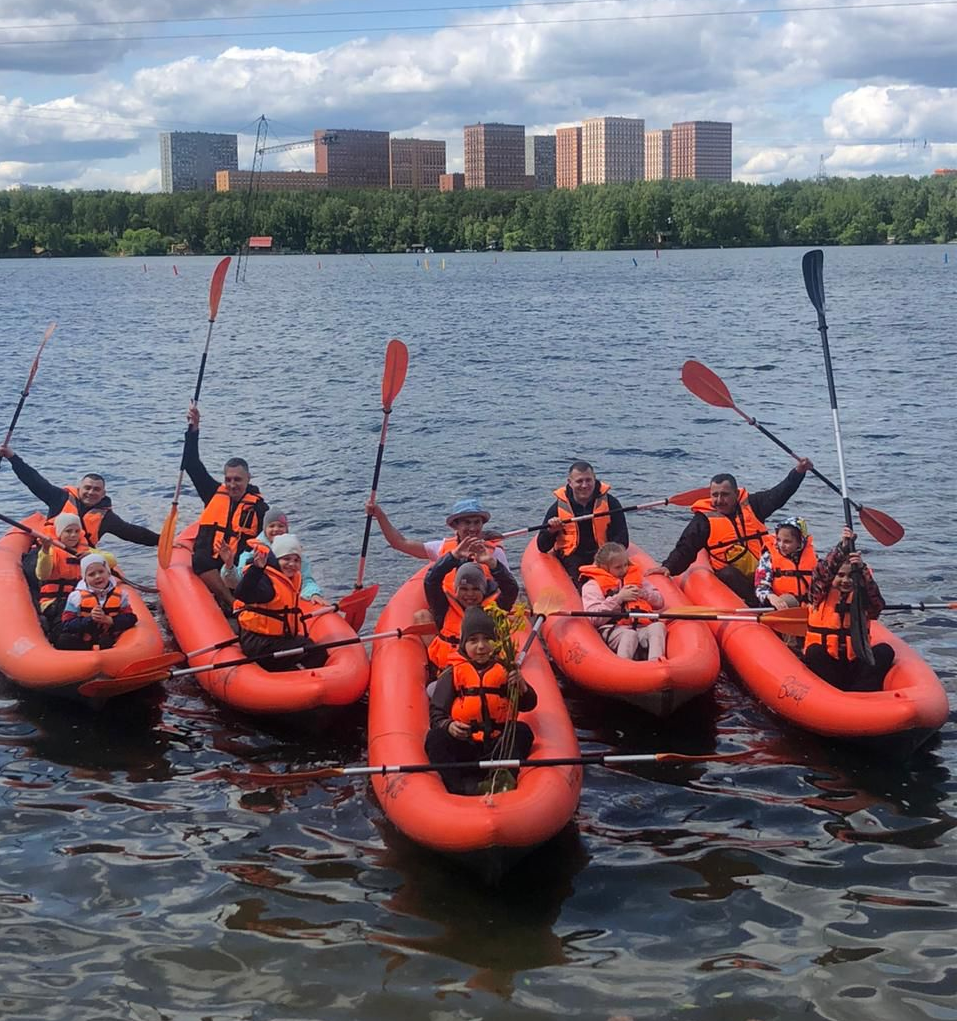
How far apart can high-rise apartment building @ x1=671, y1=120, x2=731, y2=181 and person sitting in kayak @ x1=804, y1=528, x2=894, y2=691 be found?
626 feet

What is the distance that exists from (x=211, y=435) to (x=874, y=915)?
14487 millimetres

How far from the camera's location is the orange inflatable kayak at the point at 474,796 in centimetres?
518

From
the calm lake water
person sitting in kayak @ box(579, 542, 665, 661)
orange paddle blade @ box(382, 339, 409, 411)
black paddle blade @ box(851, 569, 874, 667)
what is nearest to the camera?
the calm lake water

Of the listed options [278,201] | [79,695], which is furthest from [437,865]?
[278,201]

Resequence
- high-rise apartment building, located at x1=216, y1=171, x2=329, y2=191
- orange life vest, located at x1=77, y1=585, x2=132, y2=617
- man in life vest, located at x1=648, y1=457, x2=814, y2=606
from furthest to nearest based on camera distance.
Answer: high-rise apartment building, located at x1=216, y1=171, x2=329, y2=191 → man in life vest, located at x1=648, y1=457, x2=814, y2=606 → orange life vest, located at x1=77, y1=585, x2=132, y2=617

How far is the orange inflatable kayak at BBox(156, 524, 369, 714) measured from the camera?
6727 millimetres

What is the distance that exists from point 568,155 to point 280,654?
193 meters

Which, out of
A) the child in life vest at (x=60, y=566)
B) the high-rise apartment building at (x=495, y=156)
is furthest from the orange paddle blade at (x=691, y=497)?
the high-rise apartment building at (x=495, y=156)

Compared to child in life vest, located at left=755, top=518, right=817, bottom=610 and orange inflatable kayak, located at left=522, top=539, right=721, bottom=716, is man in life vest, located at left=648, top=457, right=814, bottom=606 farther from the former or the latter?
orange inflatable kayak, located at left=522, top=539, right=721, bottom=716

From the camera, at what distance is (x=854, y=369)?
78.8ft

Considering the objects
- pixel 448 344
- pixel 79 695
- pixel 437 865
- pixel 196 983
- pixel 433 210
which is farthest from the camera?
pixel 433 210

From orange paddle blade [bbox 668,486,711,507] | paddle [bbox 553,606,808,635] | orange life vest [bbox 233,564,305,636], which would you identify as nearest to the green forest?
orange paddle blade [bbox 668,486,711,507]

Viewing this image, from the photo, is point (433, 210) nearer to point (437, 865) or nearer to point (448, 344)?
point (448, 344)

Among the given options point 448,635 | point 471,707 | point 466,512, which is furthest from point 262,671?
point 471,707
